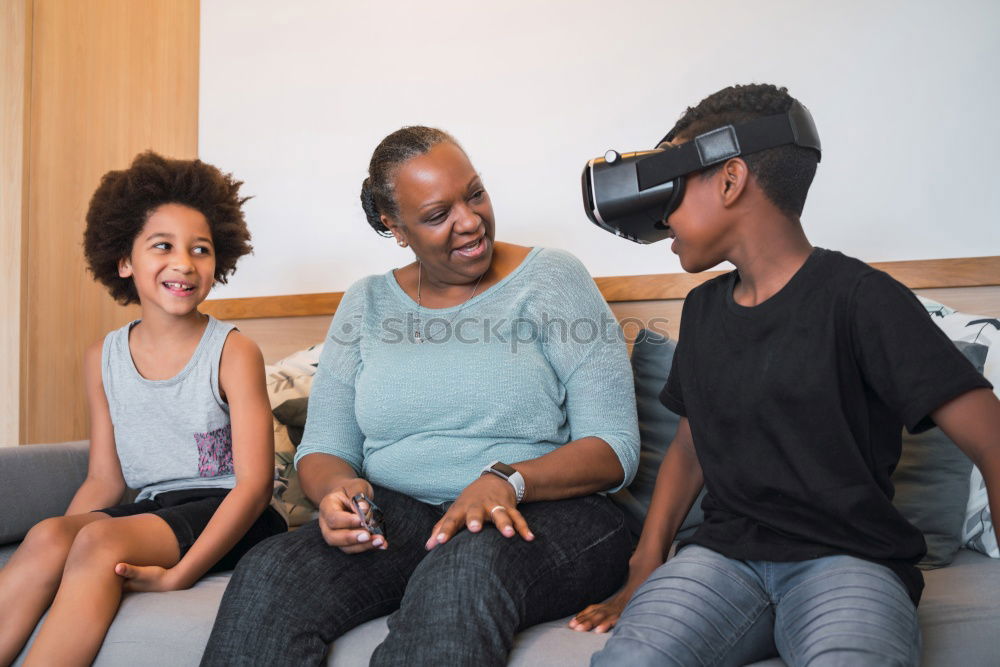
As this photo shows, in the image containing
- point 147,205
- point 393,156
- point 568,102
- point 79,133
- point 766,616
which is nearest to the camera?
point 766,616

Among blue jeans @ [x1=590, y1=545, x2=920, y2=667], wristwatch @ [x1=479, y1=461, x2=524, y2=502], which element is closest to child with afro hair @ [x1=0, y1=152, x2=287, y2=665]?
wristwatch @ [x1=479, y1=461, x2=524, y2=502]

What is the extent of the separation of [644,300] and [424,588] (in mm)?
1039

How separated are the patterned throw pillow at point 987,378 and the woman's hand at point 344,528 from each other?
954mm

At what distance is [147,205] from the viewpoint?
1703mm

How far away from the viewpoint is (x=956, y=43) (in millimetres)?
1676

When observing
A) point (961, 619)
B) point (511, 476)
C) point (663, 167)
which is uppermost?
point (663, 167)

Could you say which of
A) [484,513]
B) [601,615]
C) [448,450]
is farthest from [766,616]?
[448,450]

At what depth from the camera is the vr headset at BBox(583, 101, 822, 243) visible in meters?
1.11

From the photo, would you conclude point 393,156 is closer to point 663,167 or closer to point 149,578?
point 663,167

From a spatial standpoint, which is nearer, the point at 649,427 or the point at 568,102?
the point at 649,427

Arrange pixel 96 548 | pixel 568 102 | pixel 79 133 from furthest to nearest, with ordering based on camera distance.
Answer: pixel 79 133 < pixel 568 102 < pixel 96 548

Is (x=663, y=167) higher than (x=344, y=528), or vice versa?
(x=663, y=167)

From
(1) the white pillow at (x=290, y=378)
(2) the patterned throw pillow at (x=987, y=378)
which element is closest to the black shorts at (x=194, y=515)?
(1) the white pillow at (x=290, y=378)

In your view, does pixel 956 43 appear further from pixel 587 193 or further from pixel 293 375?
pixel 293 375
